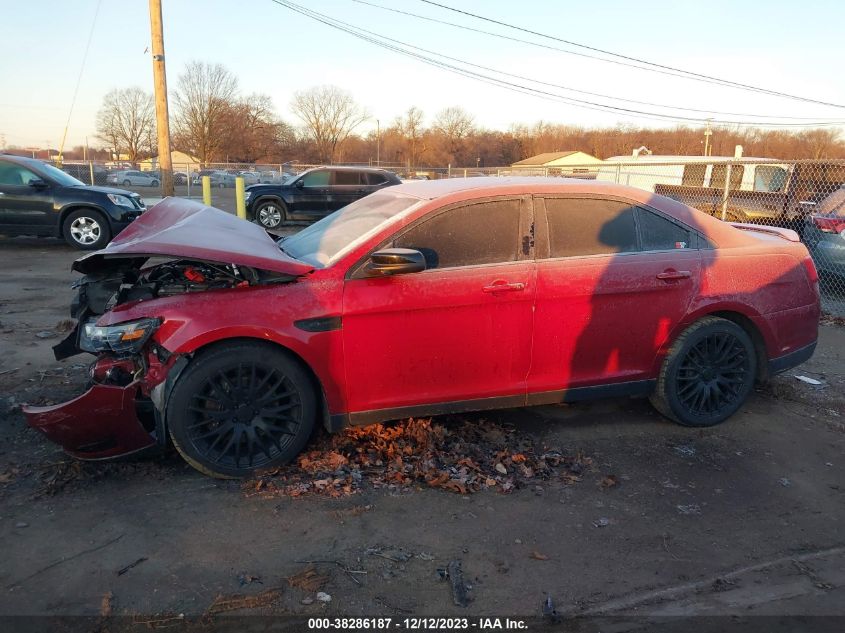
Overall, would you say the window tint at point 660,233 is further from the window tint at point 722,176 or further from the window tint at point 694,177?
the window tint at point 694,177

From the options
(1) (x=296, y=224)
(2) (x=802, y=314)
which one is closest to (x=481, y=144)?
(1) (x=296, y=224)

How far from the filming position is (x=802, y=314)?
446cm

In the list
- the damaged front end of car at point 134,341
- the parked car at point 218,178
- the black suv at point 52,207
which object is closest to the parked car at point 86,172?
the parked car at point 218,178

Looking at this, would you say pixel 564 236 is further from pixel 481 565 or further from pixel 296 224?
pixel 296 224

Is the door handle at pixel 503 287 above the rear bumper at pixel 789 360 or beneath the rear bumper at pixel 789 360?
above

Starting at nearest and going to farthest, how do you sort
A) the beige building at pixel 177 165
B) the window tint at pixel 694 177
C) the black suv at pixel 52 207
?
the black suv at pixel 52 207 < the window tint at pixel 694 177 < the beige building at pixel 177 165

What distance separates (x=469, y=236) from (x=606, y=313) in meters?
1.02

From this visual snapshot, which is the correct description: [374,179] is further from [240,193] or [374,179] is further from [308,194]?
[240,193]

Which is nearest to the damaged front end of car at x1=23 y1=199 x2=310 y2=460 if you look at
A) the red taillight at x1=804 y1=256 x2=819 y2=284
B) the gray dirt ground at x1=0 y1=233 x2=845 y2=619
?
the gray dirt ground at x1=0 y1=233 x2=845 y2=619

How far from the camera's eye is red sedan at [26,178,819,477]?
3344mm

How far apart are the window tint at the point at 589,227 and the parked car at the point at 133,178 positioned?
37060mm

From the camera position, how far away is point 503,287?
12.1 ft

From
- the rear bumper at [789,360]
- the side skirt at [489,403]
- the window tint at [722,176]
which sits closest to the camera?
the side skirt at [489,403]

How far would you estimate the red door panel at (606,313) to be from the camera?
3814 mm
